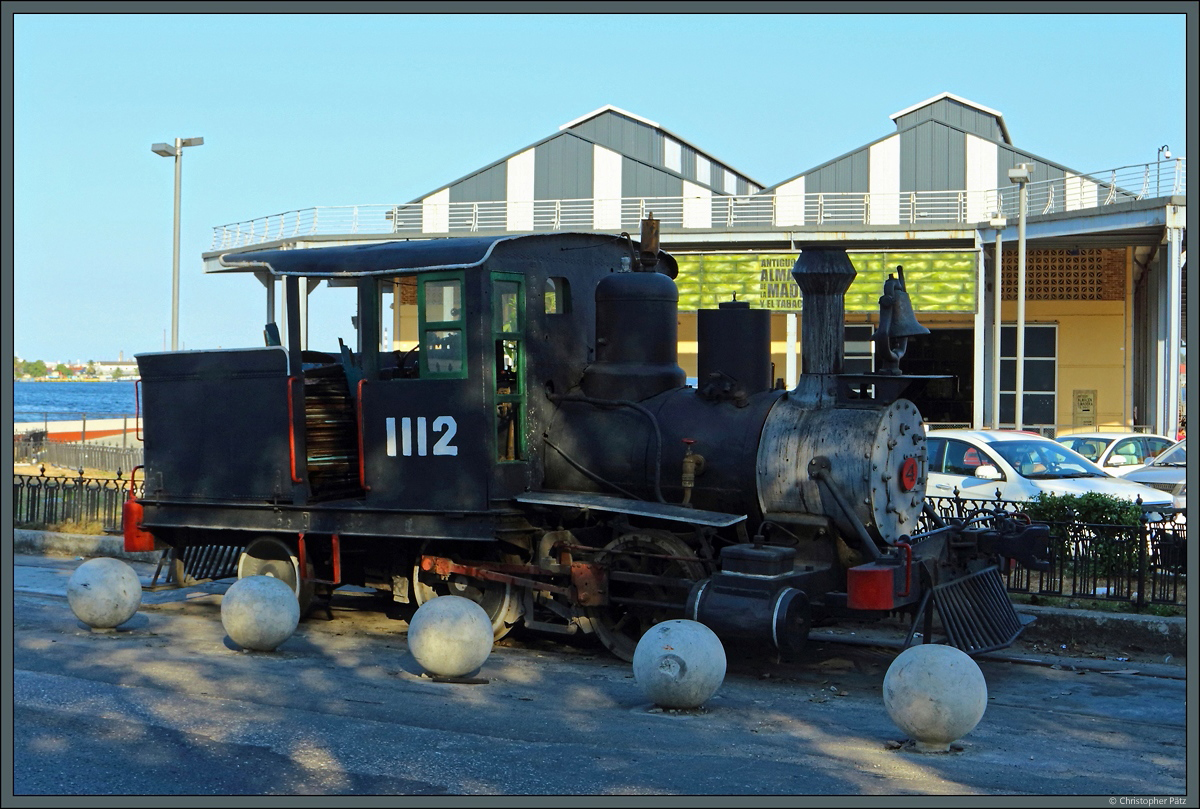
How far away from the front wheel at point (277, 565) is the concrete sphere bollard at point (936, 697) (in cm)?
592

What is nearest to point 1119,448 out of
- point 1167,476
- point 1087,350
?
point 1167,476

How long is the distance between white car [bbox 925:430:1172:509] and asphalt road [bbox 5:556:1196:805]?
Result: 15.7 feet

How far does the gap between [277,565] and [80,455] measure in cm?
2020

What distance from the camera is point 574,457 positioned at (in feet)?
34.1

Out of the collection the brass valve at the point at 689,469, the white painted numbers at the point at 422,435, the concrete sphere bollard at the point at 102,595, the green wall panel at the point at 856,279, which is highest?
the green wall panel at the point at 856,279

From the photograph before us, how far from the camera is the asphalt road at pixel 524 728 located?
6.39 metres

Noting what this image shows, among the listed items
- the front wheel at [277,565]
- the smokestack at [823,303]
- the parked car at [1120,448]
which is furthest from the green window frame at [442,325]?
the parked car at [1120,448]

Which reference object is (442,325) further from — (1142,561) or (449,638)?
(1142,561)

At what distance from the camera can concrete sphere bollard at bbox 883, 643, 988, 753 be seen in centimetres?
706

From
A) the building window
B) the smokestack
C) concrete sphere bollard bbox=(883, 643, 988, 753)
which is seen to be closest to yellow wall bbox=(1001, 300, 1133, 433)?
the building window

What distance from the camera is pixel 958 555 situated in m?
9.89

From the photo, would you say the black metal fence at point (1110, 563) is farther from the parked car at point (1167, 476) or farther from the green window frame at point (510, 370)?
the parked car at point (1167, 476)

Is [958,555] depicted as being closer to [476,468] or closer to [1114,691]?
[1114,691]

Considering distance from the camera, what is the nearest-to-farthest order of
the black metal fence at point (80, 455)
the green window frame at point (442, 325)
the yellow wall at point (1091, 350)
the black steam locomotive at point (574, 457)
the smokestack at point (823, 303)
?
the black steam locomotive at point (574, 457)
the smokestack at point (823, 303)
the green window frame at point (442, 325)
the black metal fence at point (80, 455)
the yellow wall at point (1091, 350)
